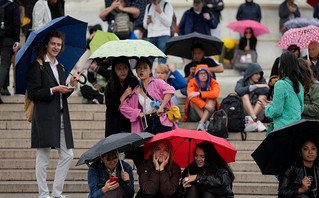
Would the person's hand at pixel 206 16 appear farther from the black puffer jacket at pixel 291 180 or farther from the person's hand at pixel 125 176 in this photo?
the person's hand at pixel 125 176

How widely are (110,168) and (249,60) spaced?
27.9 feet

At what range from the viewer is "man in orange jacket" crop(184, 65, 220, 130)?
10.4 m

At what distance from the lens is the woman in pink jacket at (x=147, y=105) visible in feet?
25.9

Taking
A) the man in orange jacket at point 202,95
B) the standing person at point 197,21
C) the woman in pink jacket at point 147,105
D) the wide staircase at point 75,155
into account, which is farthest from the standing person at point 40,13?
the woman in pink jacket at point 147,105

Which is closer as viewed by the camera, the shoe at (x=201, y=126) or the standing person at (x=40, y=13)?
the shoe at (x=201, y=126)

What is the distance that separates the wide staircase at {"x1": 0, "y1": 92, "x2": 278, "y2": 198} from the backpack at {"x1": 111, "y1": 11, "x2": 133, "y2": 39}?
4.67ft

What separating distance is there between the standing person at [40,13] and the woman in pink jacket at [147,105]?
16.0 ft

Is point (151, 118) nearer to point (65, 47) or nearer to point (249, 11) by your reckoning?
point (65, 47)

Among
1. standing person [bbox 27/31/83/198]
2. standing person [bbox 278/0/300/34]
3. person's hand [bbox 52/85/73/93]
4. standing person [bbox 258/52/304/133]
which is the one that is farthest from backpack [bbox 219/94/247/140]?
standing person [bbox 278/0/300/34]

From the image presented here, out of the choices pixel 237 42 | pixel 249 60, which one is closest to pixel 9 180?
pixel 249 60

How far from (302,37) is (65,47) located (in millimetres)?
4020

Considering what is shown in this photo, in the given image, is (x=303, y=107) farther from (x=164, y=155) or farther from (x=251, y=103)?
(x=251, y=103)

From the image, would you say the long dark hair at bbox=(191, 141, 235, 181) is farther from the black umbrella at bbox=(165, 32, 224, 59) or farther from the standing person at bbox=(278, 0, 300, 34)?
the standing person at bbox=(278, 0, 300, 34)

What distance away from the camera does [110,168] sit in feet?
23.2
